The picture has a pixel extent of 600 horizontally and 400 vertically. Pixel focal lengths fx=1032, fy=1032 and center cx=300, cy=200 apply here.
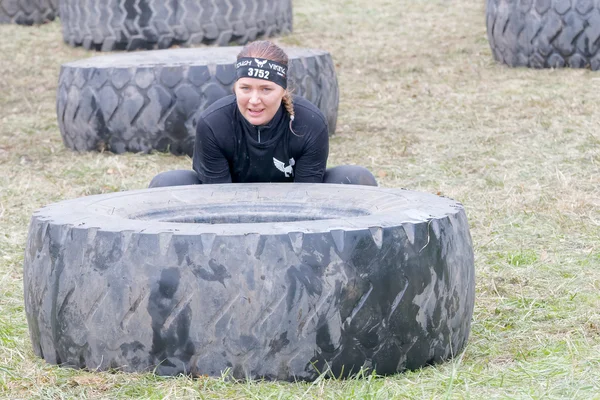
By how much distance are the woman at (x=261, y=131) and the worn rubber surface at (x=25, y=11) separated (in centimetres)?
938

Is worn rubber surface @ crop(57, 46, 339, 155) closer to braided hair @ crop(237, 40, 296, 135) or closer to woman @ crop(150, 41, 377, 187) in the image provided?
woman @ crop(150, 41, 377, 187)

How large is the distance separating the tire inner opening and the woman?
0.48m

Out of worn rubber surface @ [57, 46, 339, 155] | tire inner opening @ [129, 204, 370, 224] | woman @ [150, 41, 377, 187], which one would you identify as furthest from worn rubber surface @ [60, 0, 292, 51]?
tire inner opening @ [129, 204, 370, 224]

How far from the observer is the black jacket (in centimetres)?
418

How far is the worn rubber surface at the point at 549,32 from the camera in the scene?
9.16m

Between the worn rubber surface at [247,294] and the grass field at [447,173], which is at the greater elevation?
the worn rubber surface at [247,294]

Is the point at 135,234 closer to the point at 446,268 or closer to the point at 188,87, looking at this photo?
the point at 446,268

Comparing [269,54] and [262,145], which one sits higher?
[269,54]

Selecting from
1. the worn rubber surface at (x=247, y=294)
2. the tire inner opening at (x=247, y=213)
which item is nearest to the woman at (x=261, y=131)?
the tire inner opening at (x=247, y=213)

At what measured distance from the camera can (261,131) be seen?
418 cm

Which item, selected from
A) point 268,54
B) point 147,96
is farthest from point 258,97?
point 147,96

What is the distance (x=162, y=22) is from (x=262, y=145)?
669 cm

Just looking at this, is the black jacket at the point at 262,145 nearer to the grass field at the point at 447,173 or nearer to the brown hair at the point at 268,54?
the brown hair at the point at 268,54

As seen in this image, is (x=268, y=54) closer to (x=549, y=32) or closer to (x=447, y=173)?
(x=447, y=173)
